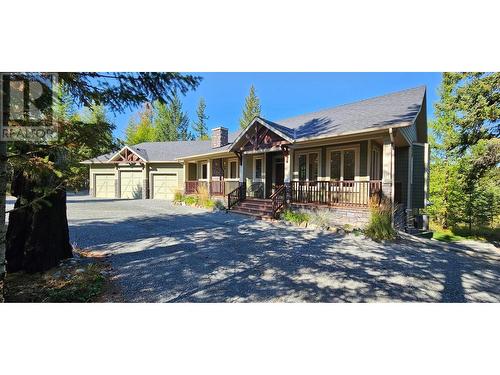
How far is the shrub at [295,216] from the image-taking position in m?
8.60

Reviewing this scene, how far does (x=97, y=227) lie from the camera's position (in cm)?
795

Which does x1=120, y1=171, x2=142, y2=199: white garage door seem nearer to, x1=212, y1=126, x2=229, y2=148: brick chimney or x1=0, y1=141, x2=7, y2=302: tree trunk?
x1=212, y1=126, x2=229, y2=148: brick chimney

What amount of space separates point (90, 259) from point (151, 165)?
15.1 meters

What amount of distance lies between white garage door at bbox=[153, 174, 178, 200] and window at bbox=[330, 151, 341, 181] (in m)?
12.6

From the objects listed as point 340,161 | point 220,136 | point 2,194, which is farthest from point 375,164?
point 2,194

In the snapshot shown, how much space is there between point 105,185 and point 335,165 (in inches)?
729

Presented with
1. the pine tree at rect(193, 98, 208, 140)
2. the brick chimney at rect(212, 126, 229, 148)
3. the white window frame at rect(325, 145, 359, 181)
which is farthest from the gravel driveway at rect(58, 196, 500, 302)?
the pine tree at rect(193, 98, 208, 140)

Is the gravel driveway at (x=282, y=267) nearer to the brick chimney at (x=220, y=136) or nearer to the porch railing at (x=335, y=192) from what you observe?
the porch railing at (x=335, y=192)

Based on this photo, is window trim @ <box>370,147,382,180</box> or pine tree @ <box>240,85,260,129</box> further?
pine tree @ <box>240,85,260,129</box>

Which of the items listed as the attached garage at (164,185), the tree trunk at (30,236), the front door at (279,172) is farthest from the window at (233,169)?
the tree trunk at (30,236)

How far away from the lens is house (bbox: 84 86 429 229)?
8.03 metres

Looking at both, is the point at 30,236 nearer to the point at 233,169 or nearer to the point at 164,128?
the point at 233,169
